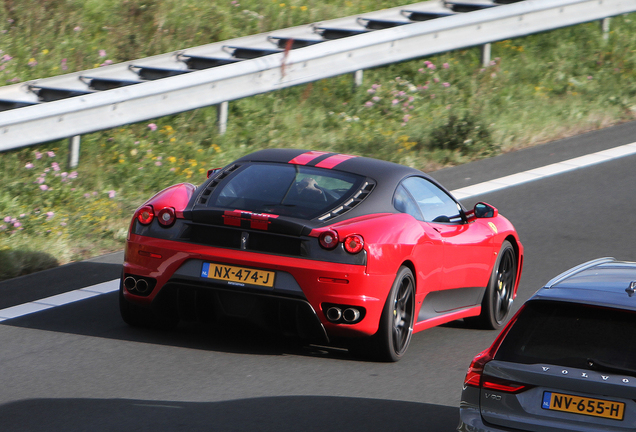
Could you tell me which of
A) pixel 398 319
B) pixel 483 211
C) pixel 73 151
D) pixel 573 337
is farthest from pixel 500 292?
pixel 73 151

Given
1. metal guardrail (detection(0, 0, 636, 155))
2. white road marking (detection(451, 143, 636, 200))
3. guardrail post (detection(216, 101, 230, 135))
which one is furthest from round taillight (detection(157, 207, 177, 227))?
guardrail post (detection(216, 101, 230, 135))

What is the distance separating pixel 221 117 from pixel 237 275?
6265 mm

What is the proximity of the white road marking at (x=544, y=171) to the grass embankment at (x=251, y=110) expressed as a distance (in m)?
0.97

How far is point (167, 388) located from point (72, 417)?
2.31 feet

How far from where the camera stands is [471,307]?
7.99 metres

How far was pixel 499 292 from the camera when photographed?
8.42 meters

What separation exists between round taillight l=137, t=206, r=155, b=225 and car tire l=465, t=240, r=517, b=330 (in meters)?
2.75

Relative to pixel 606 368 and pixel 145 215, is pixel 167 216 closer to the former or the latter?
pixel 145 215

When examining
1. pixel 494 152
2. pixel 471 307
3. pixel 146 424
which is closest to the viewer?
pixel 146 424

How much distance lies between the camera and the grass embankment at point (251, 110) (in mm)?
10352

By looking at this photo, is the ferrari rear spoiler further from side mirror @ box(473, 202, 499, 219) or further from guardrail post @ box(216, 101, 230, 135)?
guardrail post @ box(216, 101, 230, 135)

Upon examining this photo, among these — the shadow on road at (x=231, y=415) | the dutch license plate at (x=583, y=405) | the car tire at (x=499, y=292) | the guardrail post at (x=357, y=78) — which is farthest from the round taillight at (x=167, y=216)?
the guardrail post at (x=357, y=78)

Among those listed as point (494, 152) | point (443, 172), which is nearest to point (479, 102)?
point (494, 152)

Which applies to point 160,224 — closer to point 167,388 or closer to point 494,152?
point 167,388
